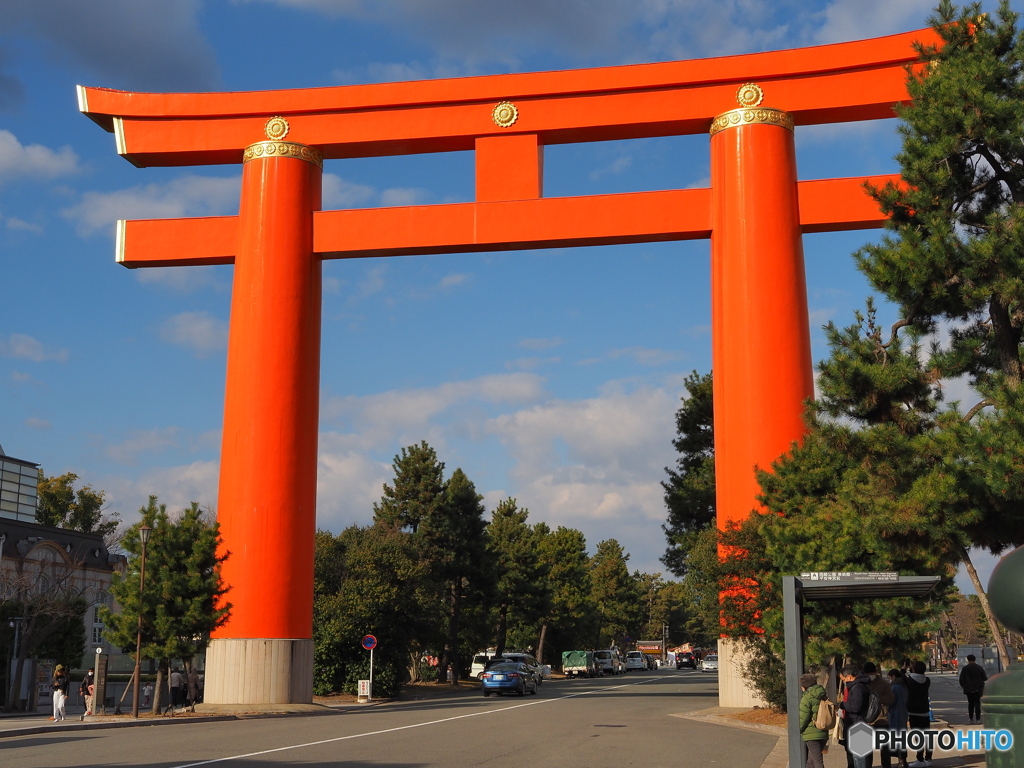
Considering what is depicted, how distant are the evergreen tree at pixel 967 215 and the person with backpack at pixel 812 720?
8.38 ft

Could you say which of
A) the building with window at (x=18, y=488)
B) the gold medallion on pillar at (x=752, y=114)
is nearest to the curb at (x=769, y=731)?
the gold medallion on pillar at (x=752, y=114)

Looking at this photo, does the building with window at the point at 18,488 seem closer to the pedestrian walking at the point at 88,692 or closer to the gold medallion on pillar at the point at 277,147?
the pedestrian walking at the point at 88,692

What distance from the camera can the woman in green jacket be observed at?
1209cm

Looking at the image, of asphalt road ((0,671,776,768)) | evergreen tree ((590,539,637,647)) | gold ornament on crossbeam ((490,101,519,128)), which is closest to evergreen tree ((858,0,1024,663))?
asphalt road ((0,671,776,768))

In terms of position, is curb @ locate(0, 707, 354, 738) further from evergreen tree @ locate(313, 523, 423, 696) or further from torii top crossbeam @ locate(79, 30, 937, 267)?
torii top crossbeam @ locate(79, 30, 937, 267)

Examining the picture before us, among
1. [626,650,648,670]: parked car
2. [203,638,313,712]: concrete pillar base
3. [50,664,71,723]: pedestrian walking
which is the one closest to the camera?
[50,664,71,723]: pedestrian walking

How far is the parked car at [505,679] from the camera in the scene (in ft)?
137

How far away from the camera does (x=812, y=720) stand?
12289mm

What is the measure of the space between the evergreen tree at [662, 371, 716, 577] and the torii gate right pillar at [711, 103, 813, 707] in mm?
14709

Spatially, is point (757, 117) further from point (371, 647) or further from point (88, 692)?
point (88, 692)

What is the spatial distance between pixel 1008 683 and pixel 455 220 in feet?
84.8

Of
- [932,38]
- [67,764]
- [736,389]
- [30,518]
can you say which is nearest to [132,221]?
[736,389]

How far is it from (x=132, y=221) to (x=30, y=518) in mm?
44510

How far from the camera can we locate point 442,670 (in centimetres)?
5691
